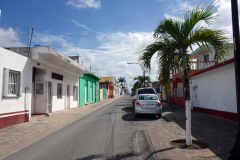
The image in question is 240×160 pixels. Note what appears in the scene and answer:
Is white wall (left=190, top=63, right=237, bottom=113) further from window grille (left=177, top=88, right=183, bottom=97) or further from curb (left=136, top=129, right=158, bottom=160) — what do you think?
curb (left=136, top=129, right=158, bottom=160)

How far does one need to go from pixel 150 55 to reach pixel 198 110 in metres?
10.4

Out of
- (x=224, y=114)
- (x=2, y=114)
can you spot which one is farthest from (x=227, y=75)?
(x=2, y=114)

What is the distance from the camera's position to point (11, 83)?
31.6 feet

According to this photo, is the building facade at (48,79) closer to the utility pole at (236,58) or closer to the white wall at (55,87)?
the white wall at (55,87)

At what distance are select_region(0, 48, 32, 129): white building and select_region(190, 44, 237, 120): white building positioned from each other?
9.22 m

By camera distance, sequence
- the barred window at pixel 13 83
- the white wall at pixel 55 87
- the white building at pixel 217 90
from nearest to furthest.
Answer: the barred window at pixel 13 83 → the white building at pixel 217 90 → the white wall at pixel 55 87

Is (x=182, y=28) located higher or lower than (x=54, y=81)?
higher

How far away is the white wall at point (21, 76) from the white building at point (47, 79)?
0.69 ft

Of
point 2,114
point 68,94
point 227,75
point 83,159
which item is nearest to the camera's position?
point 83,159

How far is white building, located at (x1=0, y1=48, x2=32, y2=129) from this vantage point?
345 inches

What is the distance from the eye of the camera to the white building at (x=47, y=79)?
11.6m

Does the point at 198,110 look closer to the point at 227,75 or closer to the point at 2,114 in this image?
the point at 227,75

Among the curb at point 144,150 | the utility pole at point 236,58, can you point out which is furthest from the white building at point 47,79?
the utility pole at point 236,58

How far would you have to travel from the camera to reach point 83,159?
4996mm
